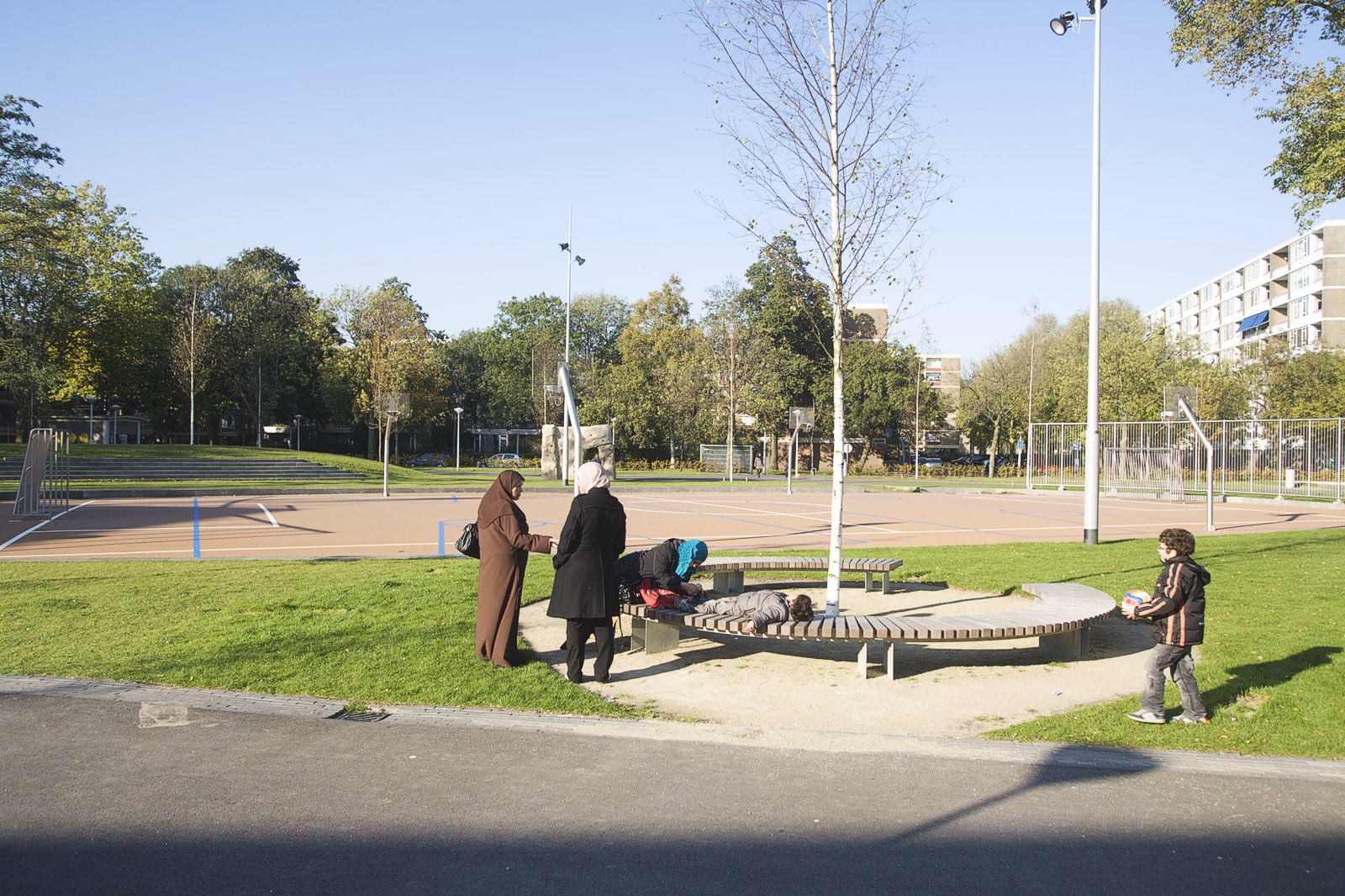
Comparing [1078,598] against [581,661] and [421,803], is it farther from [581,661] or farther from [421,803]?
[421,803]

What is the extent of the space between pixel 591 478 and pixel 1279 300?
293 feet

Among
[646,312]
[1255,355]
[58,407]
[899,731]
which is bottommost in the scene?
[899,731]

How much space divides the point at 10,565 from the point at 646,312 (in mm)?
55564

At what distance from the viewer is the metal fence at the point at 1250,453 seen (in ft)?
93.1

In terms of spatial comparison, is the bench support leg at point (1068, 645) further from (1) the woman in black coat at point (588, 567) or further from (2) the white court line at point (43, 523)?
(2) the white court line at point (43, 523)

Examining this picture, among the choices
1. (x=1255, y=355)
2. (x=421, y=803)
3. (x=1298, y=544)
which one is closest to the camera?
(x=421, y=803)

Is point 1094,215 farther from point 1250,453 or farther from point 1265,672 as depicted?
point 1250,453

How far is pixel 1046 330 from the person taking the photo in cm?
7256

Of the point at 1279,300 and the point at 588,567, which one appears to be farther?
the point at 1279,300

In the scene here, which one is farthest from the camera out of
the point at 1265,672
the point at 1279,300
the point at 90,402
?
the point at 1279,300

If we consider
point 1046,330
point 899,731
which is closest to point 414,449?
point 1046,330

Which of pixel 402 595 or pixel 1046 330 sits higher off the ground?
pixel 1046 330

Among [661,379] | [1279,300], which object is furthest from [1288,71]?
[1279,300]

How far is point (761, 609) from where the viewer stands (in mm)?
6723
